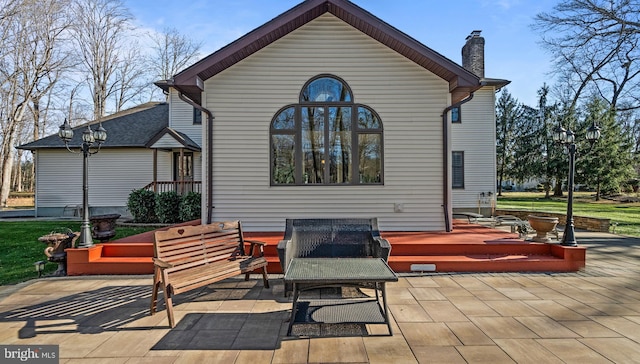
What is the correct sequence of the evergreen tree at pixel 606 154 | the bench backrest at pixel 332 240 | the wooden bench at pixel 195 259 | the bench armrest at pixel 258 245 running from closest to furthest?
the wooden bench at pixel 195 259 < the bench backrest at pixel 332 240 < the bench armrest at pixel 258 245 < the evergreen tree at pixel 606 154

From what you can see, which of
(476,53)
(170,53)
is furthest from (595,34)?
(170,53)

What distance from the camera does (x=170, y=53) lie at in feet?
88.7

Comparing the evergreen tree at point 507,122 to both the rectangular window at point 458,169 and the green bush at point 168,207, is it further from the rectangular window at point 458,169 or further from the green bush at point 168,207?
the green bush at point 168,207

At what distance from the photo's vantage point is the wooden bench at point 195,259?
3605 millimetres

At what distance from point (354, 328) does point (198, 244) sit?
7.40 feet

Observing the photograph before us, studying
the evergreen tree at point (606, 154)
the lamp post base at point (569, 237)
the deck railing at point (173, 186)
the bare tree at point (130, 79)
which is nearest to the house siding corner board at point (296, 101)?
the lamp post base at point (569, 237)

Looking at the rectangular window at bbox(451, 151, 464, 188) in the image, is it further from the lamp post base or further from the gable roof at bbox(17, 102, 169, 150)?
the gable roof at bbox(17, 102, 169, 150)

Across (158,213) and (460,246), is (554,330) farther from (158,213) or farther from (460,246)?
(158,213)

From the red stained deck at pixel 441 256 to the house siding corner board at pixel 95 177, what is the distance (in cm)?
1025

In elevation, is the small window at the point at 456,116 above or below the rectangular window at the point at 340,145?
above

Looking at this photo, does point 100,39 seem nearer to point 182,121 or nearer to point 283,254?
point 182,121

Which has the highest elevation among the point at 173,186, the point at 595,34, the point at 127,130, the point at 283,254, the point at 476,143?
the point at 595,34

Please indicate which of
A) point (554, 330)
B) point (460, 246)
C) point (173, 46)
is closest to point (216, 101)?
point (460, 246)

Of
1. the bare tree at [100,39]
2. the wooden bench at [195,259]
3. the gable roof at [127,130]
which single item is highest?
the bare tree at [100,39]
